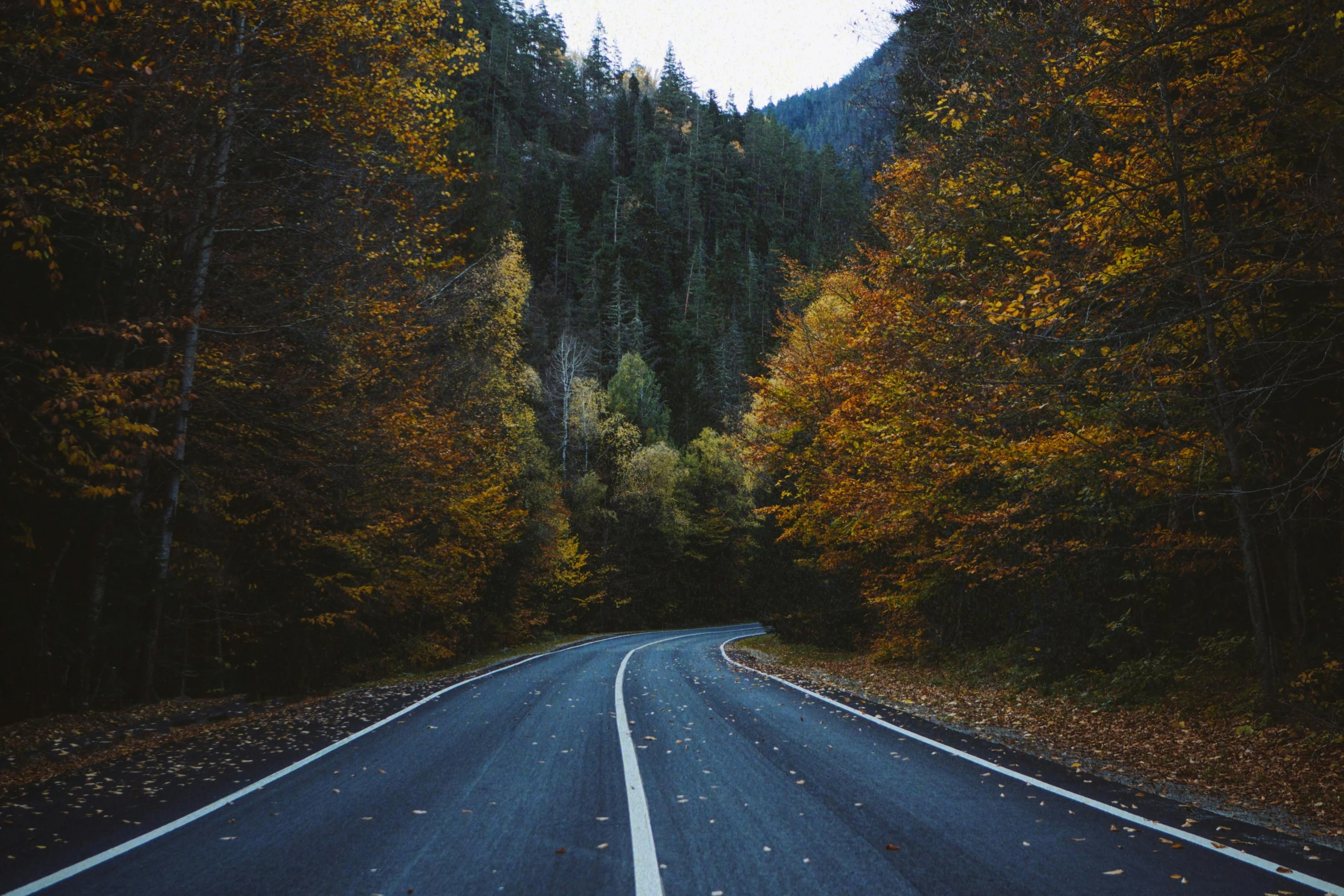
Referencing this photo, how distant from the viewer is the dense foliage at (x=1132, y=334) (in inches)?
292

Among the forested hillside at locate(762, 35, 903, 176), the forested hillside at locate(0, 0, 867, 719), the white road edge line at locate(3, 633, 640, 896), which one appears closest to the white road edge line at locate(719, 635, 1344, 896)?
the white road edge line at locate(3, 633, 640, 896)

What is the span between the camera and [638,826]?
17.0ft

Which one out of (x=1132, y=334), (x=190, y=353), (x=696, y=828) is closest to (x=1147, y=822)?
(x=696, y=828)

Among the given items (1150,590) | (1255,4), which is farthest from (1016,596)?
(1255,4)

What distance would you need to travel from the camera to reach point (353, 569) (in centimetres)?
1641

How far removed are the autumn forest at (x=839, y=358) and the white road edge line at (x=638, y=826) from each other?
205 inches

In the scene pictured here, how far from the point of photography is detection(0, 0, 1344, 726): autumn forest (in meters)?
7.70

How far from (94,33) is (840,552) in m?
18.8

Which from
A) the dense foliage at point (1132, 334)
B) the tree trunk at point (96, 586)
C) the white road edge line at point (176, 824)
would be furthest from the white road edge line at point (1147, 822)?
the tree trunk at point (96, 586)

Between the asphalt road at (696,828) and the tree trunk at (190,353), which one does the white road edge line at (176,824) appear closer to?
the asphalt road at (696,828)

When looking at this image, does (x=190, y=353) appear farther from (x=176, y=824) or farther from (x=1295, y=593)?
(x=1295, y=593)

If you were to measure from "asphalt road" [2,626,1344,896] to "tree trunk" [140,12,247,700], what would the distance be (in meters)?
5.25

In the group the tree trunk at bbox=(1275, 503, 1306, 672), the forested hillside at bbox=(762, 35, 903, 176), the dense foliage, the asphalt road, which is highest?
the forested hillside at bbox=(762, 35, 903, 176)

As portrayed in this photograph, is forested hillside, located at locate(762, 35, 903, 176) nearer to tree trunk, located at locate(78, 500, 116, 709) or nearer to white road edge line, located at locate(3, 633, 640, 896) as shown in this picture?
white road edge line, located at locate(3, 633, 640, 896)
